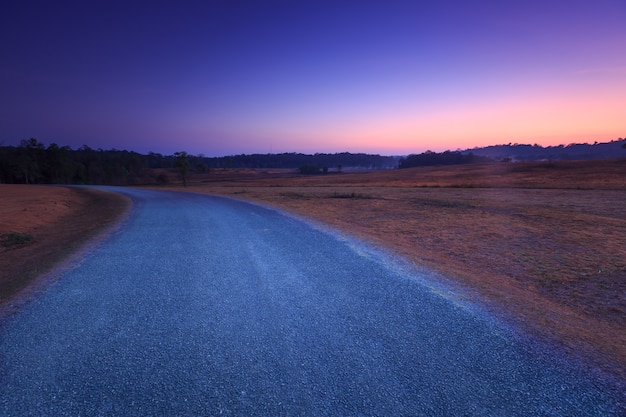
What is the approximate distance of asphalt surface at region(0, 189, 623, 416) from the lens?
9.07 ft

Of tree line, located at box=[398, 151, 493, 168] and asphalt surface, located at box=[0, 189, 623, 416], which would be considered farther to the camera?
tree line, located at box=[398, 151, 493, 168]

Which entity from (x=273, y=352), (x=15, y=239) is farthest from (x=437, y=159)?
(x=273, y=352)

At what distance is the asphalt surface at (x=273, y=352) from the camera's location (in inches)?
109

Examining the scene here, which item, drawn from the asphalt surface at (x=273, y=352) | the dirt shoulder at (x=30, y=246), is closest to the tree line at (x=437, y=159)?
the dirt shoulder at (x=30, y=246)

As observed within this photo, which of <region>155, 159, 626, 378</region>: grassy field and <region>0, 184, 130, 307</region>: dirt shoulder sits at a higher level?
<region>0, 184, 130, 307</region>: dirt shoulder

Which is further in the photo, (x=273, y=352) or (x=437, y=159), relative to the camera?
(x=437, y=159)

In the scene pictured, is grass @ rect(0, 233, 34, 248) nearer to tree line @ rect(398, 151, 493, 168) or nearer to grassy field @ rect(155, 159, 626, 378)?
grassy field @ rect(155, 159, 626, 378)

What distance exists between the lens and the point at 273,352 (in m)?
3.54

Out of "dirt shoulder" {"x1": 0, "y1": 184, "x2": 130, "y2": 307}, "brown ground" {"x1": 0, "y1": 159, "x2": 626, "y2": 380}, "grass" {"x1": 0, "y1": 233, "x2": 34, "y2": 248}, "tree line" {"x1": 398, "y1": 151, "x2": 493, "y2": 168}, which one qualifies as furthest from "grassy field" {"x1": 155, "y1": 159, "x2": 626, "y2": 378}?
"tree line" {"x1": 398, "y1": 151, "x2": 493, "y2": 168}

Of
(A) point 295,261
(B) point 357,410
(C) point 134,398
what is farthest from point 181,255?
(B) point 357,410

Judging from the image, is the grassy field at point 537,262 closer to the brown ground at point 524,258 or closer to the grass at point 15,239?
the brown ground at point 524,258

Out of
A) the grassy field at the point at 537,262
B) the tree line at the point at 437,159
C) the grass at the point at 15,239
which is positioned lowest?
the grassy field at the point at 537,262

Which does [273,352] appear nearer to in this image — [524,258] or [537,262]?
[537,262]

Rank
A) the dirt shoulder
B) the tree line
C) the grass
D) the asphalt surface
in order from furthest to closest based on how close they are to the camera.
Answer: the tree line
the grass
the dirt shoulder
the asphalt surface
